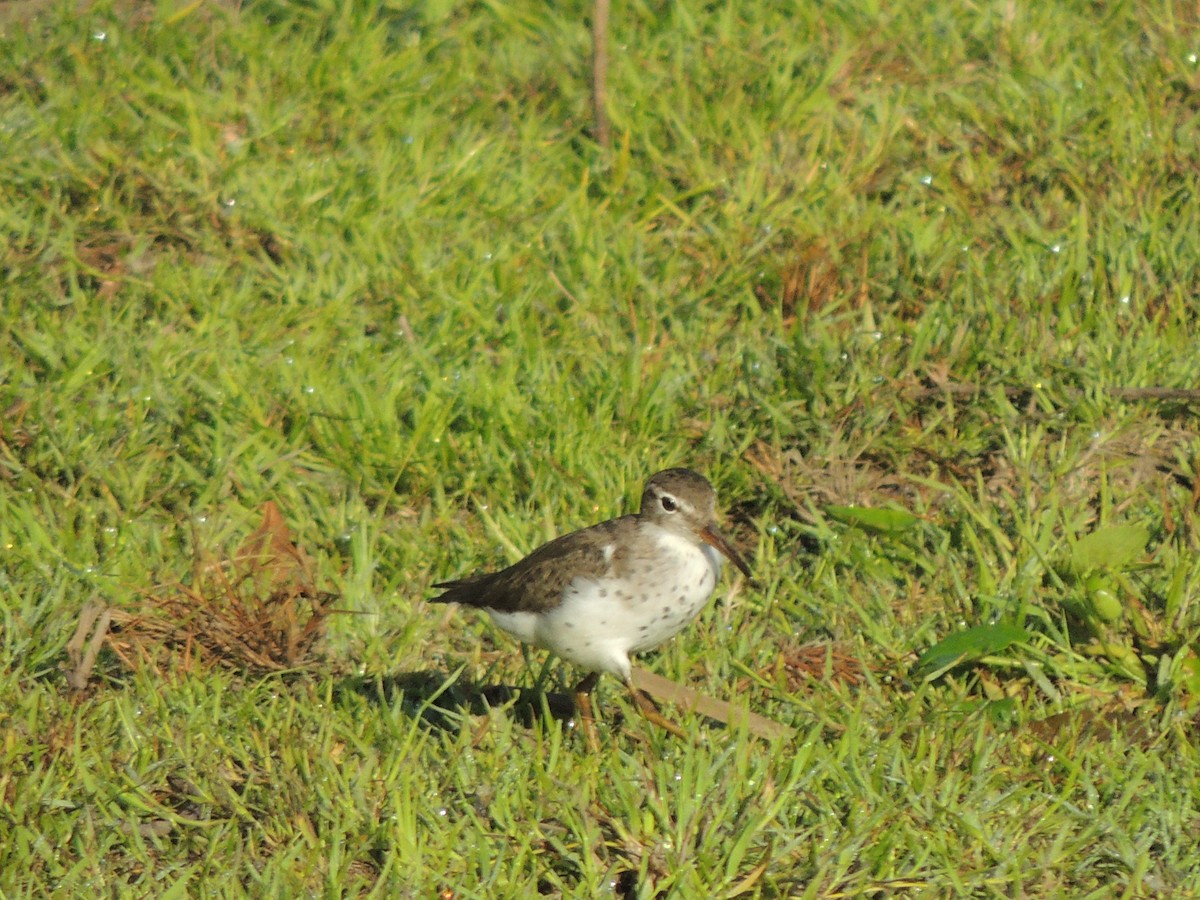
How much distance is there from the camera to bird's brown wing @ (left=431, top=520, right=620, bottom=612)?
16.4ft

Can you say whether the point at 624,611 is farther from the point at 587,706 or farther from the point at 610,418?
the point at 610,418

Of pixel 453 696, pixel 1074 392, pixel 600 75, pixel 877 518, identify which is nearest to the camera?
pixel 453 696

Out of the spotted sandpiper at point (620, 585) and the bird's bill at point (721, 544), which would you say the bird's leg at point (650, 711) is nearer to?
the spotted sandpiper at point (620, 585)

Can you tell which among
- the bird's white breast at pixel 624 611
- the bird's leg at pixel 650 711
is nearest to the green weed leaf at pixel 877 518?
Result: the bird's white breast at pixel 624 611

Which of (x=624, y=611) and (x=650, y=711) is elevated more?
(x=624, y=611)

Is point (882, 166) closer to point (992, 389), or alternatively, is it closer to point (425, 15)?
point (992, 389)

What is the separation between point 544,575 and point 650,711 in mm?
550

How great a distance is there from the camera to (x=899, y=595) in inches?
222

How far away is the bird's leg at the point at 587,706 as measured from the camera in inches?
191

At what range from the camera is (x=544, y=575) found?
505 centimetres

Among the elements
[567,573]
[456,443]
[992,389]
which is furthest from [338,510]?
[992,389]

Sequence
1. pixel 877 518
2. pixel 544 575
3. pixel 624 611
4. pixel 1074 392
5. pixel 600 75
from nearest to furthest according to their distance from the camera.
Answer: pixel 624 611
pixel 544 575
pixel 877 518
pixel 1074 392
pixel 600 75

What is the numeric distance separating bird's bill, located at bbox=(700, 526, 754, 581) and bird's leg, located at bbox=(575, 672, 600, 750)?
0.58 meters

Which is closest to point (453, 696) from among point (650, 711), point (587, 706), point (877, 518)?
point (587, 706)
